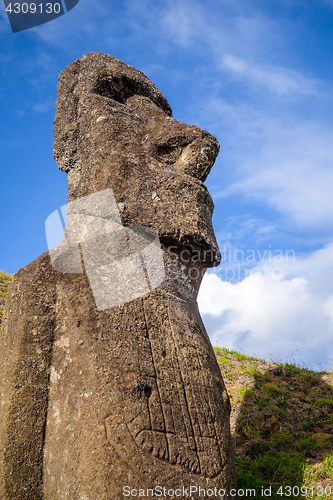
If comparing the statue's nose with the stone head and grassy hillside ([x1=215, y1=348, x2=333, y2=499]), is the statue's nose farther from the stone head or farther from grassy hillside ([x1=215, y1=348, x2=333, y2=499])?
grassy hillside ([x1=215, y1=348, x2=333, y2=499])

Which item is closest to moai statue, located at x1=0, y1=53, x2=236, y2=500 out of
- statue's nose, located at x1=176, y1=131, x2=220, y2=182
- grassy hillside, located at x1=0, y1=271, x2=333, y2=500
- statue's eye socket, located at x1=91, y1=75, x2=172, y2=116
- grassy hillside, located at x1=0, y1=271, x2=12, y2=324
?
statue's nose, located at x1=176, y1=131, x2=220, y2=182

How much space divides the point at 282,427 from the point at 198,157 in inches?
162

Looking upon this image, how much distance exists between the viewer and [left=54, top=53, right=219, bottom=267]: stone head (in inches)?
127

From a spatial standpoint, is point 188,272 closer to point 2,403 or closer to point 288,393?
point 2,403

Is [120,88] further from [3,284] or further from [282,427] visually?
[3,284]

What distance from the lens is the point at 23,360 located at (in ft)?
9.72

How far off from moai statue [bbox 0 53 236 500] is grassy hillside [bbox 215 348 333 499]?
2.43 metres

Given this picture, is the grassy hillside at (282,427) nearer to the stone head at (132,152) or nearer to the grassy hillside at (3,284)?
the stone head at (132,152)

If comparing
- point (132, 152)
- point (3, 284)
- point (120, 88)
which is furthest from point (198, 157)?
point (3, 284)

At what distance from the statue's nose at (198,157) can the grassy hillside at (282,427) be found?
3.57 meters

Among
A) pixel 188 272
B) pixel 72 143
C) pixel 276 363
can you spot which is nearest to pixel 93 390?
pixel 188 272

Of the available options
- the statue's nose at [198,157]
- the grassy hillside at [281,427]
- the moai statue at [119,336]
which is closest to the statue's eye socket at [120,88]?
the moai statue at [119,336]

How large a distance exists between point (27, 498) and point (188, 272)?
1876mm

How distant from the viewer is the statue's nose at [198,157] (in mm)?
3531
